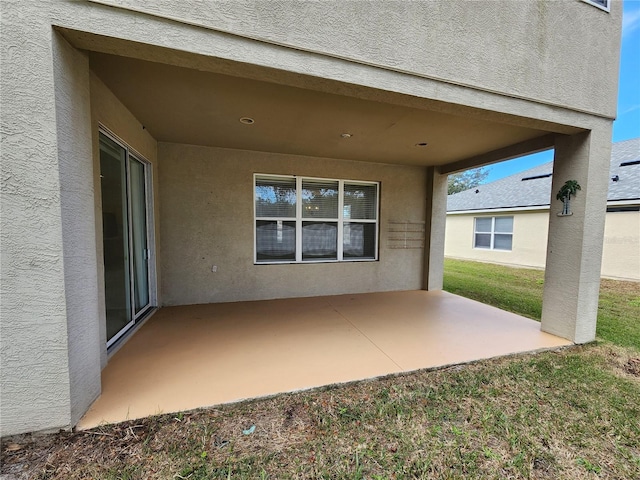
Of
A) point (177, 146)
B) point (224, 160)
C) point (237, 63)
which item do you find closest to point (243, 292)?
point (224, 160)

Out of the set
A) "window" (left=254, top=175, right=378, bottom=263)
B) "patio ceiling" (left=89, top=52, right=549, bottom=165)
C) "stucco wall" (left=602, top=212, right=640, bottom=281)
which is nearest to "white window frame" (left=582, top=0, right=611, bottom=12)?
"patio ceiling" (left=89, top=52, right=549, bottom=165)

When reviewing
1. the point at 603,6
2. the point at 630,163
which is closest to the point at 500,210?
the point at 630,163

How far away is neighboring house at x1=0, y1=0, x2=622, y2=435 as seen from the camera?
1734 millimetres

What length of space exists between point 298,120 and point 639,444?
4.25m

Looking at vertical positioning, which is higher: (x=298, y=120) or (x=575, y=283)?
(x=298, y=120)

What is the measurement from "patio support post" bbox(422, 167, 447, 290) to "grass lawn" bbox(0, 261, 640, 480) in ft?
11.8

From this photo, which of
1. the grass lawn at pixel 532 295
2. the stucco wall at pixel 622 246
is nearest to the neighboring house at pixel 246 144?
the grass lawn at pixel 532 295

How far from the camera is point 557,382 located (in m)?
2.60

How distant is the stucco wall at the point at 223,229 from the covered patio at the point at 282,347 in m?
0.39

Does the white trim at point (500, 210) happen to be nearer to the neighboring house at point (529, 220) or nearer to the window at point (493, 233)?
the neighboring house at point (529, 220)

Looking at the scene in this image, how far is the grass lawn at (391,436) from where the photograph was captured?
165 cm

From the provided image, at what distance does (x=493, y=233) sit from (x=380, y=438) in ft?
42.3

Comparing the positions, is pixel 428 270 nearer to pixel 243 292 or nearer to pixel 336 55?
pixel 243 292

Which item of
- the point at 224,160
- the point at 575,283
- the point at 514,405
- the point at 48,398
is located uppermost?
the point at 224,160
